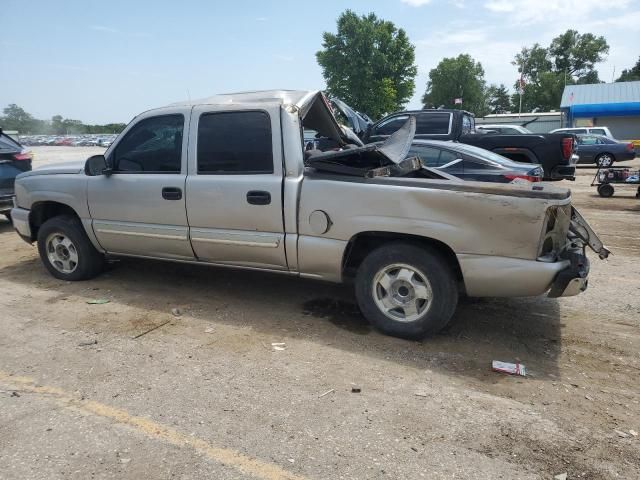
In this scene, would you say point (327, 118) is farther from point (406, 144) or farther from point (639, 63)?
point (639, 63)

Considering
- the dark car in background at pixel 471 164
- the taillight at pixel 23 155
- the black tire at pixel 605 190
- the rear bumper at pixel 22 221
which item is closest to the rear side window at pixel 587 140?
the black tire at pixel 605 190

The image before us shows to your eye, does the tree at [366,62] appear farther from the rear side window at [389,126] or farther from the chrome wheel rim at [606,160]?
the rear side window at [389,126]

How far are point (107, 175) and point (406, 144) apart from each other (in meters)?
3.02

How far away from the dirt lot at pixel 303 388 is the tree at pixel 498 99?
303 ft

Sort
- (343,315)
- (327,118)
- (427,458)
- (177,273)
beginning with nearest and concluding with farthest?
(427,458) < (343,315) < (327,118) < (177,273)

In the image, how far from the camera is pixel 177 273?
5.85 m

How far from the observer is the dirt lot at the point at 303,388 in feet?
8.32

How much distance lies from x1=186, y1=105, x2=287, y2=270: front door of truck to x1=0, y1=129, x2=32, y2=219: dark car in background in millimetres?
5712

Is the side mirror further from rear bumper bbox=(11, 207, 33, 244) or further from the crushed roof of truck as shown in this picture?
rear bumper bbox=(11, 207, 33, 244)

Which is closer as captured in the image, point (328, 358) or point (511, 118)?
point (328, 358)

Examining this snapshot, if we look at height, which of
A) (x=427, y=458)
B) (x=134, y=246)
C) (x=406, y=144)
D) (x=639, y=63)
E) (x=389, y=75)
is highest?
(x=639, y=63)

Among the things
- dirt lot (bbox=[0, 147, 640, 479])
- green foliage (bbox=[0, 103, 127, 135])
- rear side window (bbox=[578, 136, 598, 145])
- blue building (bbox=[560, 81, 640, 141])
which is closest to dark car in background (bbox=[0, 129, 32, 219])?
dirt lot (bbox=[0, 147, 640, 479])

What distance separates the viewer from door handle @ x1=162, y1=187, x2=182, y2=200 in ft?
14.9

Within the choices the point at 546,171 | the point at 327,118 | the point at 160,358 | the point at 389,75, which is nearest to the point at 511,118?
the point at 389,75
